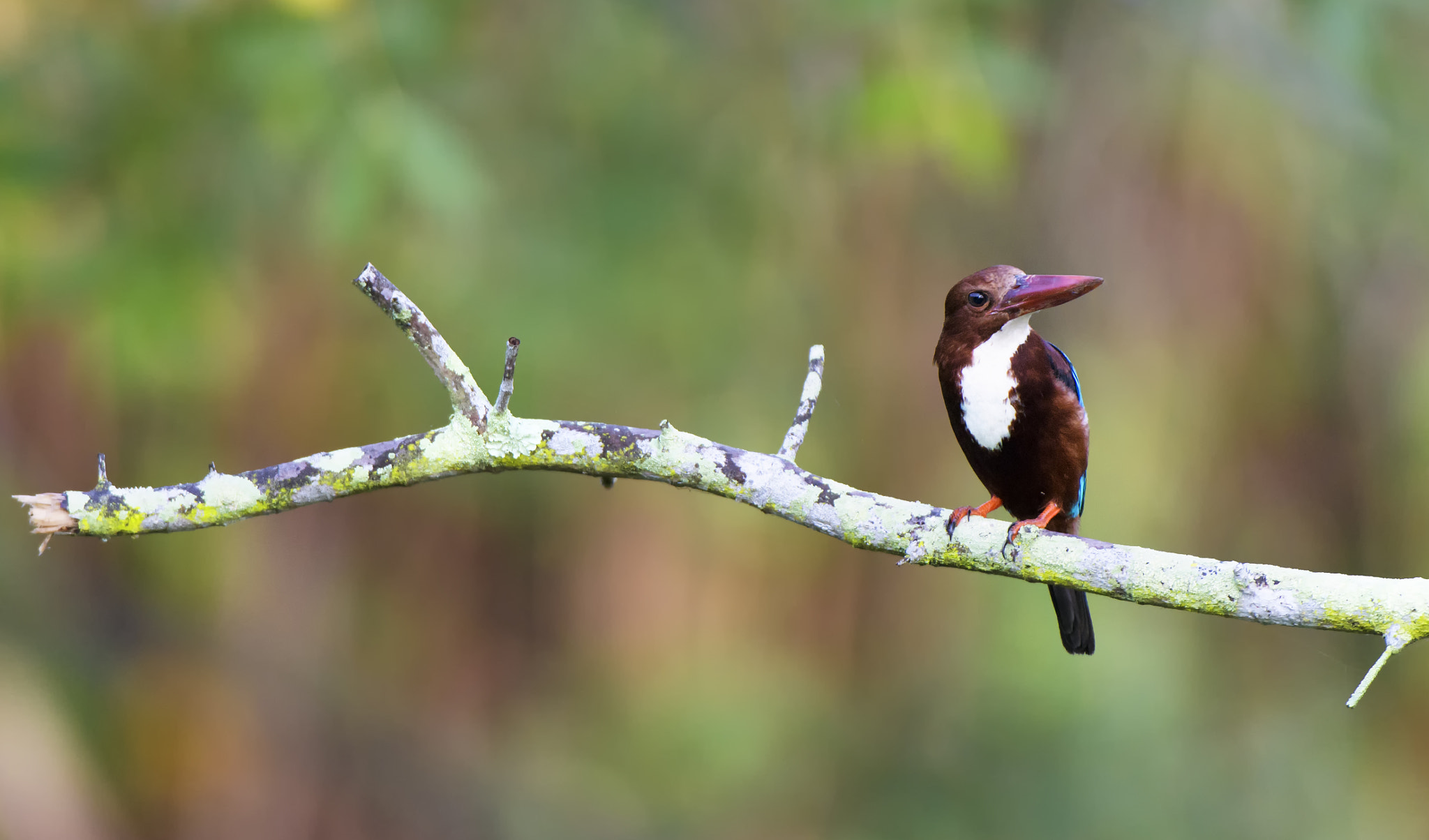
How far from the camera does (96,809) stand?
5441mm

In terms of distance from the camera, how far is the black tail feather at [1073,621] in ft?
9.75

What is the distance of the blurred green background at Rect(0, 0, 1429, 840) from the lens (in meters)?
5.98

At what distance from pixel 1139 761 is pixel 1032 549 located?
568cm

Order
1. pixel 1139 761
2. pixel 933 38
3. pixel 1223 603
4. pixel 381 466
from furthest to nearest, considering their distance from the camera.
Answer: pixel 1139 761 < pixel 933 38 < pixel 381 466 < pixel 1223 603

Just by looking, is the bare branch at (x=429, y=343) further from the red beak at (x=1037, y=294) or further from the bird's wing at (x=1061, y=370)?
the bird's wing at (x=1061, y=370)

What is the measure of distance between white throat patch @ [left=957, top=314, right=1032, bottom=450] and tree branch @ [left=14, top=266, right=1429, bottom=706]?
1.62 feet

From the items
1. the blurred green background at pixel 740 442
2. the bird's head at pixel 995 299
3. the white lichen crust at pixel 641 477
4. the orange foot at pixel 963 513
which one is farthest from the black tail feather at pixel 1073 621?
the blurred green background at pixel 740 442

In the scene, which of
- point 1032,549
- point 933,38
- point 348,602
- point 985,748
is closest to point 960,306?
point 1032,549

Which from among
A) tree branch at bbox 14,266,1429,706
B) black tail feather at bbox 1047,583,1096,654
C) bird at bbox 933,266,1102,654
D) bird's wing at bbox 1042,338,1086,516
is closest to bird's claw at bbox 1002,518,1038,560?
tree branch at bbox 14,266,1429,706

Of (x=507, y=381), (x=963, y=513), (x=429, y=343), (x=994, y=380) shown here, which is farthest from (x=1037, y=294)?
(x=429, y=343)

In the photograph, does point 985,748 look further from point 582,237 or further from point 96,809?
point 96,809

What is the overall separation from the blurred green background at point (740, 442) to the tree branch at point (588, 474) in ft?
10.7

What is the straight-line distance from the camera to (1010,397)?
8.38ft

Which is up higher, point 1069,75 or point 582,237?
point 1069,75
